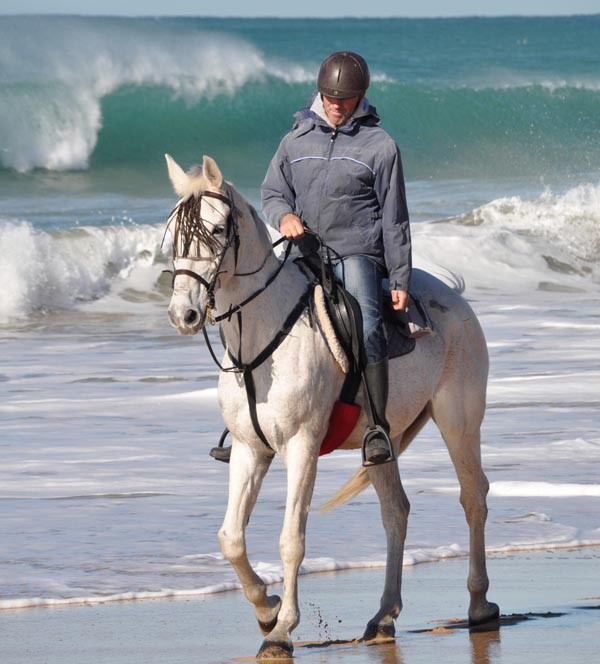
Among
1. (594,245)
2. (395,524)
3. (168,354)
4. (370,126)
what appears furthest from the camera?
(594,245)

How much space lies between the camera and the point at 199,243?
514 cm

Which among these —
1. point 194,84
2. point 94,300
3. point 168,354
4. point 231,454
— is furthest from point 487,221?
point 231,454

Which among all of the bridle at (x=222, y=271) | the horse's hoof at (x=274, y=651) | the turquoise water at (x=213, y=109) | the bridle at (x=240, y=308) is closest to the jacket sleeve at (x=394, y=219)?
the bridle at (x=240, y=308)

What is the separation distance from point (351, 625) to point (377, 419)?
35.7 inches

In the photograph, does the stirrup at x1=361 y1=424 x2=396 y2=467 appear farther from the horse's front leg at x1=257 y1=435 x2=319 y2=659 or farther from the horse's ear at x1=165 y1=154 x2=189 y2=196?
the horse's ear at x1=165 y1=154 x2=189 y2=196

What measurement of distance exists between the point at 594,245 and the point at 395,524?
1984 centimetres

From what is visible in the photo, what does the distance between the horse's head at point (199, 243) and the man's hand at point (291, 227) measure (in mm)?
426

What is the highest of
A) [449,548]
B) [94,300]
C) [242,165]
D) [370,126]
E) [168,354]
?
[370,126]

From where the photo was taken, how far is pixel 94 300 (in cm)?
1997

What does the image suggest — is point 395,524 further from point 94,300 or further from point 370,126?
point 94,300

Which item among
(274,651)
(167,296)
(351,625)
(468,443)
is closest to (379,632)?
(351,625)

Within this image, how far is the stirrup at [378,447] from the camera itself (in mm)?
5824

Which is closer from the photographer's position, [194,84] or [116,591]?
[116,591]

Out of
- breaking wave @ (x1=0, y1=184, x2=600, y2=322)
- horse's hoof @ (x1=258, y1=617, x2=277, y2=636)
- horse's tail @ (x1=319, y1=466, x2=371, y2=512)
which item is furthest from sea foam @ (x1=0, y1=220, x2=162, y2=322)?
horse's hoof @ (x1=258, y1=617, x2=277, y2=636)
